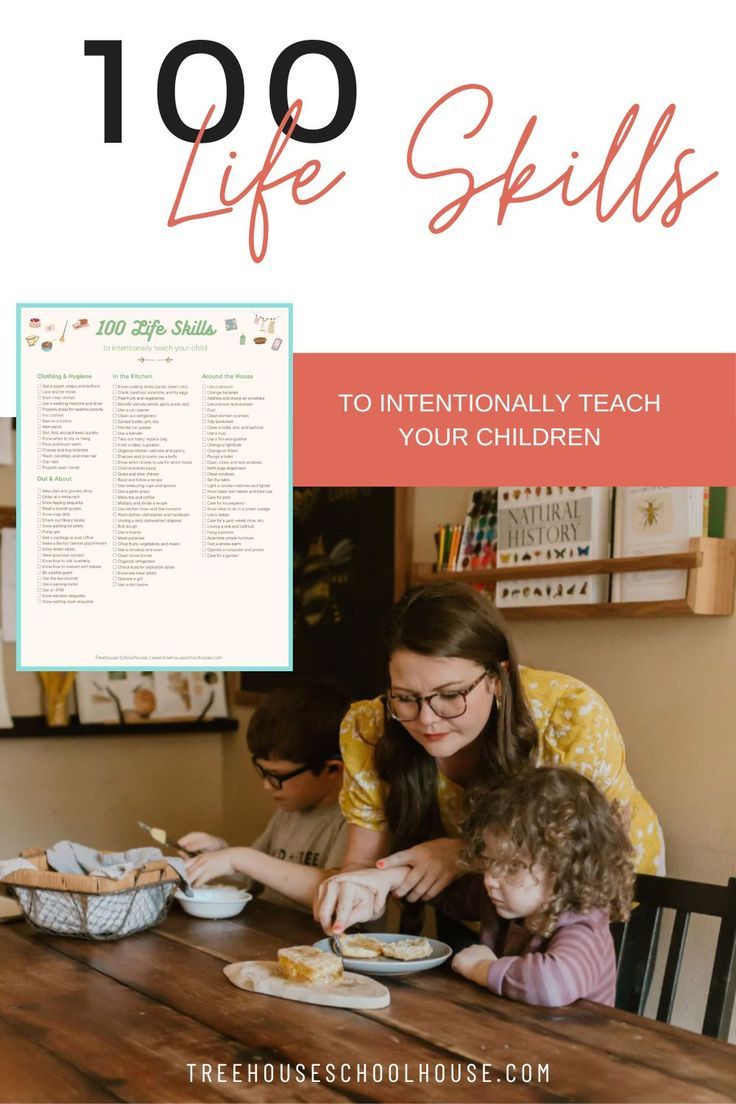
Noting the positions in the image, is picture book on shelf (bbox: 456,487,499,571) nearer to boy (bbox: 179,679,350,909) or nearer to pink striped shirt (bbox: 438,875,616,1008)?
boy (bbox: 179,679,350,909)

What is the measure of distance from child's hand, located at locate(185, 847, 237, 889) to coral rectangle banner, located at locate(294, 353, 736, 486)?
0.71 m

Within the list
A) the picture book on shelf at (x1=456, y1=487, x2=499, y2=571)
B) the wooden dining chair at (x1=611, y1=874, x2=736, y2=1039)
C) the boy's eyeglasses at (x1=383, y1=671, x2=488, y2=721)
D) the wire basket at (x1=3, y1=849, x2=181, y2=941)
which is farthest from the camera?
the picture book on shelf at (x1=456, y1=487, x2=499, y2=571)

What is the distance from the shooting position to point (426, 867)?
160 cm

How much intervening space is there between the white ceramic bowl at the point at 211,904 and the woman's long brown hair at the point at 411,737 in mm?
299

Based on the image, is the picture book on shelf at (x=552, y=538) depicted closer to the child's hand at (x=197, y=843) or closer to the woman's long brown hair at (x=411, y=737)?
the woman's long brown hair at (x=411, y=737)

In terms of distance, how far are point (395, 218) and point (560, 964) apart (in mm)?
884

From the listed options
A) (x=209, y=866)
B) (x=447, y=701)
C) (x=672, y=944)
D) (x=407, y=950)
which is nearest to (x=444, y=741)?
(x=447, y=701)

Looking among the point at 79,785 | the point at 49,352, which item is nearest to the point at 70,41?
the point at 49,352

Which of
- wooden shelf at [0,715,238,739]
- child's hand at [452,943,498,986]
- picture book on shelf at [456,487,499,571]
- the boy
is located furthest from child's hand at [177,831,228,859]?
wooden shelf at [0,715,238,739]

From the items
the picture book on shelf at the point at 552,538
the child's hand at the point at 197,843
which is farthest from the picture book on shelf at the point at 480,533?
the child's hand at the point at 197,843

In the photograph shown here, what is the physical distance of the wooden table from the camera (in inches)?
42.4

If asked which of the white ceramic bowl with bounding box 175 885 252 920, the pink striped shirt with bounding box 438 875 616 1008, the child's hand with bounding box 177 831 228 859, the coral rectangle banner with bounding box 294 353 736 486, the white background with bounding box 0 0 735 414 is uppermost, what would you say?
the white background with bounding box 0 0 735 414

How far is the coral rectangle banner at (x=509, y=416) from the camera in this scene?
137 centimetres

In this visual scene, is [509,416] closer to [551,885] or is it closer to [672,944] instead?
[551,885]
